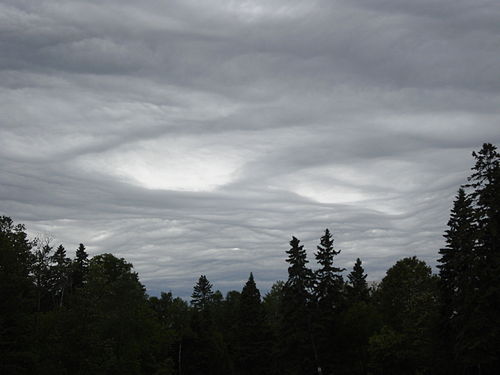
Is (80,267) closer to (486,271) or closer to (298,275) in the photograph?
(298,275)

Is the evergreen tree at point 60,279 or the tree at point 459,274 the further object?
the evergreen tree at point 60,279

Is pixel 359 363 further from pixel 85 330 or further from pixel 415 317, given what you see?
pixel 85 330

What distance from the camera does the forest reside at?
3562 cm

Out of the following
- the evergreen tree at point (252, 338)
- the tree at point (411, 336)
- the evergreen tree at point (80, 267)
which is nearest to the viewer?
the tree at point (411, 336)

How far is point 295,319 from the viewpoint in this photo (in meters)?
62.1

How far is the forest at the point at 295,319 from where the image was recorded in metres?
35.6

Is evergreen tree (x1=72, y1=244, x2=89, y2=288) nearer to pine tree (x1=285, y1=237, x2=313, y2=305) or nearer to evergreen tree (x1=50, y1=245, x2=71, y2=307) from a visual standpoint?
evergreen tree (x1=50, y1=245, x2=71, y2=307)

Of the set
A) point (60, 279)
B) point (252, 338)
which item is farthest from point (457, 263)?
point (60, 279)

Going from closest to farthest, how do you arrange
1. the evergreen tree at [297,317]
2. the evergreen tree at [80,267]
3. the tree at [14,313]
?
1. the tree at [14,313]
2. the evergreen tree at [297,317]
3. the evergreen tree at [80,267]

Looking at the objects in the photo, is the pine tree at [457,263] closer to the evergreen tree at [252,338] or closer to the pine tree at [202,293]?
the evergreen tree at [252,338]

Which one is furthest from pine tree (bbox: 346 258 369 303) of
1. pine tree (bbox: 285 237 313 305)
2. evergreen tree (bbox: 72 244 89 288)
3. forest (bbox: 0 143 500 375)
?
evergreen tree (bbox: 72 244 89 288)

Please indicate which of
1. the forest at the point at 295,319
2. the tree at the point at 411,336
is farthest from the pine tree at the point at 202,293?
the tree at the point at 411,336

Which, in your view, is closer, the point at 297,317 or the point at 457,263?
the point at 457,263

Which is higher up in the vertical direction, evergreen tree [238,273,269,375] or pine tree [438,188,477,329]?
pine tree [438,188,477,329]
